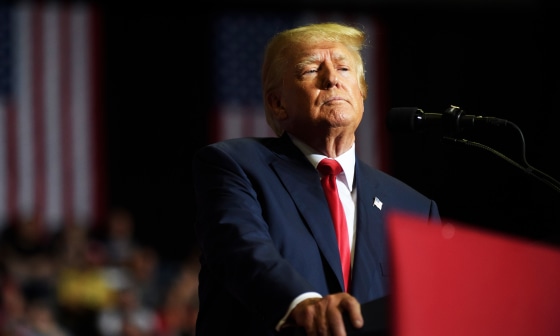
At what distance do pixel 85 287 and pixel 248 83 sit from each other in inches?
121

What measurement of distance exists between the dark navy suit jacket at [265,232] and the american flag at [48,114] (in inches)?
258

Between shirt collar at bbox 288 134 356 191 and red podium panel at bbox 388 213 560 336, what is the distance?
807 millimetres

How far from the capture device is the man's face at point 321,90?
6.37 feet

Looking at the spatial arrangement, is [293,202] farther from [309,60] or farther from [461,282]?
[461,282]

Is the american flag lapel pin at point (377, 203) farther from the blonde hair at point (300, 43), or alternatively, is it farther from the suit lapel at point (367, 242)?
the blonde hair at point (300, 43)

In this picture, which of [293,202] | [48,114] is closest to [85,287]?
[48,114]

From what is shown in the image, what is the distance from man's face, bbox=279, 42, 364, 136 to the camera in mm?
1942

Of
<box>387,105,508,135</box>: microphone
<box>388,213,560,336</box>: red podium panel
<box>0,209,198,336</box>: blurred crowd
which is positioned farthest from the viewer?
<box>0,209,198,336</box>: blurred crowd

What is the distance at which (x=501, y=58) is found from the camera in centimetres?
970

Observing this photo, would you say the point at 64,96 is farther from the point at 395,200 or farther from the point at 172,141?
the point at 395,200

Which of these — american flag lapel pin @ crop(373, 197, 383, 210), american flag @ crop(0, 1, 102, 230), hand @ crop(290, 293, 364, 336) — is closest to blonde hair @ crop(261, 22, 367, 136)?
american flag lapel pin @ crop(373, 197, 383, 210)

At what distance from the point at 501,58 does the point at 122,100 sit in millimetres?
3445

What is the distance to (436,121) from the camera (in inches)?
76.8

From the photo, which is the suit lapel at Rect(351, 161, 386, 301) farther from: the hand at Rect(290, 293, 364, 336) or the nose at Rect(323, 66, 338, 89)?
the hand at Rect(290, 293, 364, 336)
